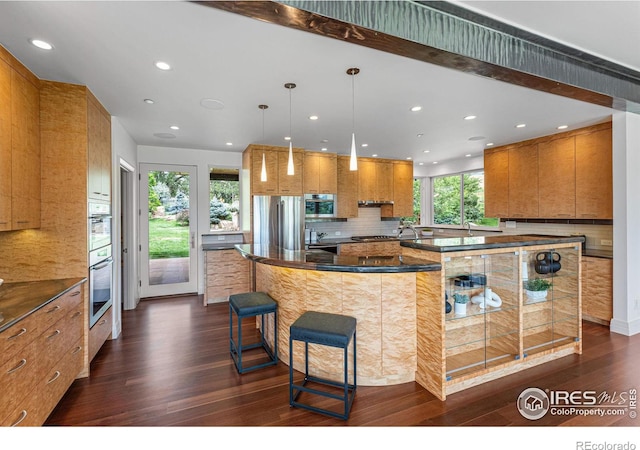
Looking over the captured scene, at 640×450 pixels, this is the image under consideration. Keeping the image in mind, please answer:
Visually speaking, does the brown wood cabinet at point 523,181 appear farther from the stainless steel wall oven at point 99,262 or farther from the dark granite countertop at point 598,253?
the stainless steel wall oven at point 99,262

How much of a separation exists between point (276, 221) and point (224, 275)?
4.29ft

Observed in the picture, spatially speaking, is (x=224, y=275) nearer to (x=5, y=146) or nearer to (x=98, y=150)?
(x=98, y=150)

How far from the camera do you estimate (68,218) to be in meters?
2.63

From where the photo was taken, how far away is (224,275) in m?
4.92

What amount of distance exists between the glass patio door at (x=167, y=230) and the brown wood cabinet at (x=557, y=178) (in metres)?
6.03

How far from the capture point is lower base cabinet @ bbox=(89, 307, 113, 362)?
2782 millimetres

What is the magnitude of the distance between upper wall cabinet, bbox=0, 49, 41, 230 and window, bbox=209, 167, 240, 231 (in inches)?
117

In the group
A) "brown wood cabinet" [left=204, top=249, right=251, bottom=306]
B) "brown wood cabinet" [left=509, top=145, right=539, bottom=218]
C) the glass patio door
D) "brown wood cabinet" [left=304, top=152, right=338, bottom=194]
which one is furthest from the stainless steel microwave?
"brown wood cabinet" [left=509, top=145, right=539, bottom=218]

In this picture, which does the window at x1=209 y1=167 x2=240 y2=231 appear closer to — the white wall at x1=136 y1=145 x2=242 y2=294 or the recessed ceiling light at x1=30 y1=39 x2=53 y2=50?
the white wall at x1=136 y1=145 x2=242 y2=294

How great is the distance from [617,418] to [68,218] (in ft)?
15.7

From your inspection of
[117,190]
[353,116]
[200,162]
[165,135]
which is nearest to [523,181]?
[353,116]

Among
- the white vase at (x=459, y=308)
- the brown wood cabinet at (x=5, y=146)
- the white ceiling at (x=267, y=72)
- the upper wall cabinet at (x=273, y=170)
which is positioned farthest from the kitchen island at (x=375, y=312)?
the upper wall cabinet at (x=273, y=170)

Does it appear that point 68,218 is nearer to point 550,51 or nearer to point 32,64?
point 32,64

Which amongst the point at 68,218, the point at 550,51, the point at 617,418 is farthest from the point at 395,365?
the point at 68,218
